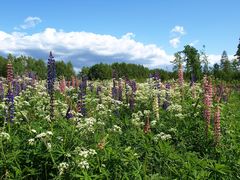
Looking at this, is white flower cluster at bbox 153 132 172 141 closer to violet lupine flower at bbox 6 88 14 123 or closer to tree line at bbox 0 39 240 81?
violet lupine flower at bbox 6 88 14 123

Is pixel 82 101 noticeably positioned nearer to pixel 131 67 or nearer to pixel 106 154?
pixel 106 154

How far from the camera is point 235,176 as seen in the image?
684 cm

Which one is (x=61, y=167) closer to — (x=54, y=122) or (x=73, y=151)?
(x=73, y=151)

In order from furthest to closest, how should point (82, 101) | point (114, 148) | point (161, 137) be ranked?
point (82, 101), point (161, 137), point (114, 148)

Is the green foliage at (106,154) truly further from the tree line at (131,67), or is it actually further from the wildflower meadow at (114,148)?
the tree line at (131,67)

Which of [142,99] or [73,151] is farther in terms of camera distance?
[142,99]

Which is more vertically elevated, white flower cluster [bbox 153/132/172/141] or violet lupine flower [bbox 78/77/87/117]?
violet lupine flower [bbox 78/77/87/117]

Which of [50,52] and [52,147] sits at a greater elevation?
[50,52]

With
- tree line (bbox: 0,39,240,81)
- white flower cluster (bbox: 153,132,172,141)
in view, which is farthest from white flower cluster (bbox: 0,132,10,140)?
tree line (bbox: 0,39,240,81)

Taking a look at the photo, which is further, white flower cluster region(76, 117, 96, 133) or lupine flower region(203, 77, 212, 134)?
lupine flower region(203, 77, 212, 134)

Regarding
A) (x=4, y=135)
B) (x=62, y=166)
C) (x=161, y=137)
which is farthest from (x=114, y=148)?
(x=4, y=135)

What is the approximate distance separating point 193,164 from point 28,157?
2792 mm

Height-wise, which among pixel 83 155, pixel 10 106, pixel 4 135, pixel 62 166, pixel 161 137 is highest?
pixel 10 106

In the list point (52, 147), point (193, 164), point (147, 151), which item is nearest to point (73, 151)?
point (52, 147)
